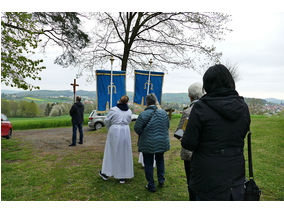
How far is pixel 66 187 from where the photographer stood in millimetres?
4086

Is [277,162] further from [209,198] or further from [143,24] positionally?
[143,24]

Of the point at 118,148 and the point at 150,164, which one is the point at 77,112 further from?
the point at 150,164

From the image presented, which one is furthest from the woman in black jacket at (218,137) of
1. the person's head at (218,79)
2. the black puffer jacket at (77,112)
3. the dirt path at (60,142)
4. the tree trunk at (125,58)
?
the tree trunk at (125,58)

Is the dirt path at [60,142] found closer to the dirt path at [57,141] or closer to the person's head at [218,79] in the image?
the dirt path at [57,141]

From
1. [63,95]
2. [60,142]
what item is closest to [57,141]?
[60,142]

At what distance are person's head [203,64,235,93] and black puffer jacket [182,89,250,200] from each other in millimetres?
69

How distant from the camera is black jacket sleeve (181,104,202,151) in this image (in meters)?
1.80

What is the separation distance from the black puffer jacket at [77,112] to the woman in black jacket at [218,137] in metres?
7.13

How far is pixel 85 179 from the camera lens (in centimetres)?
455

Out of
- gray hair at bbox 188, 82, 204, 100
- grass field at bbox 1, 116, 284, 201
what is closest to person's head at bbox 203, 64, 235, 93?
gray hair at bbox 188, 82, 204, 100

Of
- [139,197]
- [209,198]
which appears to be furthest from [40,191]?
[209,198]

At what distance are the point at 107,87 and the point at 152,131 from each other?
7.57 ft

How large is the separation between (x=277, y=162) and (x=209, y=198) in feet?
18.3

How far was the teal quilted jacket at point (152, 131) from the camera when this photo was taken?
12.1 ft
